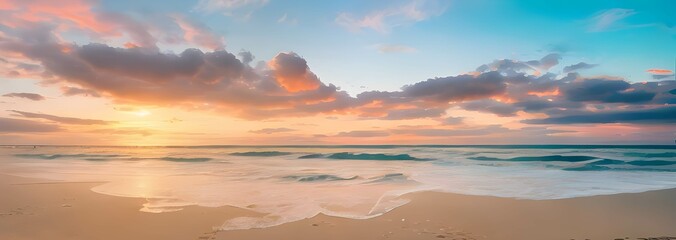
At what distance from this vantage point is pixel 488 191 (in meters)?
14.4

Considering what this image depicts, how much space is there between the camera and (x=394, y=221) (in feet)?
29.1

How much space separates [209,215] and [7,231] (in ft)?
12.9

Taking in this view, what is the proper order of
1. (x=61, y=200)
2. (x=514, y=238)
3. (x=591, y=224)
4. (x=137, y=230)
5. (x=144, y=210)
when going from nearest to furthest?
1. (x=514, y=238)
2. (x=137, y=230)
3. (x=591, y=224)
4. (x=144, y=210)
5. (x=61, y=200)

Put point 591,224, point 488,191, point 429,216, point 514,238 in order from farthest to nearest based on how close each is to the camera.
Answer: point 488,191 → point 429,216 → point 591,224 → point 514,238

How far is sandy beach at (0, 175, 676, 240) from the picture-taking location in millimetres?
7848

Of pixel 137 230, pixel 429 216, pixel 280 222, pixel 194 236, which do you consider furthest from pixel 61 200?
pixel 429 216

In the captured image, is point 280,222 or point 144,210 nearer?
point 280,222

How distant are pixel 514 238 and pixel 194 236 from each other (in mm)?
6277

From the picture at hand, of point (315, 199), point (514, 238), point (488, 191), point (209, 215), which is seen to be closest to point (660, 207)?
point (488, 191)

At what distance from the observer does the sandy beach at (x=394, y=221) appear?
7.85 m

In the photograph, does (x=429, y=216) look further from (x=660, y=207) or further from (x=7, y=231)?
(x=7, y=231)

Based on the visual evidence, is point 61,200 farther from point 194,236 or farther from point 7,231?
point 194,236

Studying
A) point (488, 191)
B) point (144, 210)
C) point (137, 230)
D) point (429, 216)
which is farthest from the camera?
point (488, 191)

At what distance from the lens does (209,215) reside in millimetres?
9586
